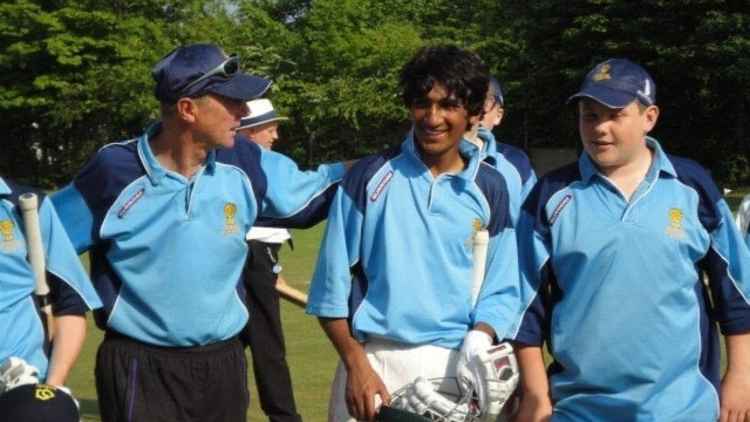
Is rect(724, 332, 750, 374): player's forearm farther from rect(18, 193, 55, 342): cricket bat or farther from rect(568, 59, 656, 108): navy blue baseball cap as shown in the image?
rect(18, 193, 55, 342): cricket bat

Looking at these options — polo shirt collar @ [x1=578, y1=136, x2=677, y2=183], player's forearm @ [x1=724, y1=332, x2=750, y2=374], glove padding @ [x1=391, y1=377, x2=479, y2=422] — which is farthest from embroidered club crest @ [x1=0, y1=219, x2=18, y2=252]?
player's forearm @ [x1=724, y1=332, x2=750, y2=374]

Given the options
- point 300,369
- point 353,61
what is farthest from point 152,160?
point 353,61

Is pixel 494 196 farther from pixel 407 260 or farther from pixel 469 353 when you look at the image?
pixel 469 353

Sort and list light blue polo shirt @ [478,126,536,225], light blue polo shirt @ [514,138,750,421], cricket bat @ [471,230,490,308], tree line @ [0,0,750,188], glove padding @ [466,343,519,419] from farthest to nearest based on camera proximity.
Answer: tree line @ [0,0,750,188], light blue polo shirt @ [478,126,536,225], cricket bat @ [471,230,490,308], glove padding @ [466,343,519,419], light blue polo shirt @ [514,138,750,421]

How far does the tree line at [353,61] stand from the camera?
1767 inches

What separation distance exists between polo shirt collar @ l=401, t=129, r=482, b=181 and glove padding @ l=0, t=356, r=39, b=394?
5.19 feet

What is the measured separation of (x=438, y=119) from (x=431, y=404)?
100 cm

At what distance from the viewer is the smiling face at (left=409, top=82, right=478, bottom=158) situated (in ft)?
16.0

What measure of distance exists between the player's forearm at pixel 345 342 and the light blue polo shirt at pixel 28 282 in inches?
33.6

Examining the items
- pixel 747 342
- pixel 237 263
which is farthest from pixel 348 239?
pixel 747 342

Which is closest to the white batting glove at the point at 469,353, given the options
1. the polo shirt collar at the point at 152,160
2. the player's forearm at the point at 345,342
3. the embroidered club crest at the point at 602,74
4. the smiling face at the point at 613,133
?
the player's forearm at the point at 345,342

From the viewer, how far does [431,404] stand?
15.4 ft

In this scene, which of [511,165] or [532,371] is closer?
[532,371]

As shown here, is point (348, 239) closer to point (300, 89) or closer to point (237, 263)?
point (237, 263)
